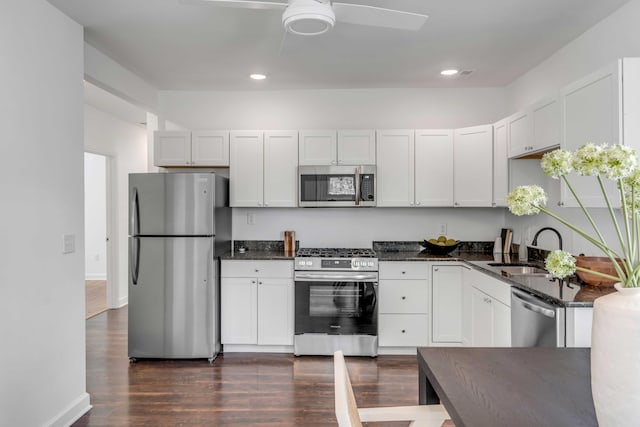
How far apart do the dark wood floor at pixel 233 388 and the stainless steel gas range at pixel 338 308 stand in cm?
13

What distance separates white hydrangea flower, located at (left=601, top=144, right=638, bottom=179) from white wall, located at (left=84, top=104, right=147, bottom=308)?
18.2 feet

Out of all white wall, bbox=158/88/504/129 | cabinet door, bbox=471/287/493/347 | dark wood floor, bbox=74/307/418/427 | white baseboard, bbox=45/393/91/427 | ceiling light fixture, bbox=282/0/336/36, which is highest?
white wall, bbox=158/88/504/129

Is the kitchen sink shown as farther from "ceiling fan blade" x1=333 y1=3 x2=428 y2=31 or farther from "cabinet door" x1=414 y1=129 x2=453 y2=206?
"ceiling fan blade" x1=333 y1=3 x2=428 y2=31

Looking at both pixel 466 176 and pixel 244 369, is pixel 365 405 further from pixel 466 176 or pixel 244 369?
pixel 466 176

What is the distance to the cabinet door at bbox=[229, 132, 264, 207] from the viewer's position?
13.3 ft

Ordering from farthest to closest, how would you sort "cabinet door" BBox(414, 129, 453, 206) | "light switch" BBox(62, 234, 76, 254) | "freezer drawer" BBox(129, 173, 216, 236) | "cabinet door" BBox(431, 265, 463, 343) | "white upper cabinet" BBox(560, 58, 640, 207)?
"cabinet door" BBox(414, 129, 453, 206), "cabinet door" BBox(431, 265, 463, 343), "freezer drawer" BBox(129, 173, 216, 236), "light switch" BBox(62, 234, 76, 254), "white upper cabinet" BBox(560, 58, 640, 207)

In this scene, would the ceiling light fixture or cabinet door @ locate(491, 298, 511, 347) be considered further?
cabinet door @ locate(491, 298, 511, 347)

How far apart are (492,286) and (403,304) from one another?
38.4 inches

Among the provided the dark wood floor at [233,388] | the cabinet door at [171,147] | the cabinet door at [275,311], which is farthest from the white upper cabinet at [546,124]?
the cabinet door at [171,147]

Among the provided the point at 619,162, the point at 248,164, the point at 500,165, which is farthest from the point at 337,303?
the point at 619,162

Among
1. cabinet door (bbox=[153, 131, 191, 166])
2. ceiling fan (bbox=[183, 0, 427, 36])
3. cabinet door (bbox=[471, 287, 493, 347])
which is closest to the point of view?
ceiling fan (bbox=[183, 0, 427, 36])

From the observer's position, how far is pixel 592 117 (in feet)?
7.63

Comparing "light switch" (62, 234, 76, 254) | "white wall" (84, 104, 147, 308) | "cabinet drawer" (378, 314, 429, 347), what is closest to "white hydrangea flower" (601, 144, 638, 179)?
"light switch" (62, 234, 76, 254)

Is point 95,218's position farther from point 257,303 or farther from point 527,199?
point 527,199
